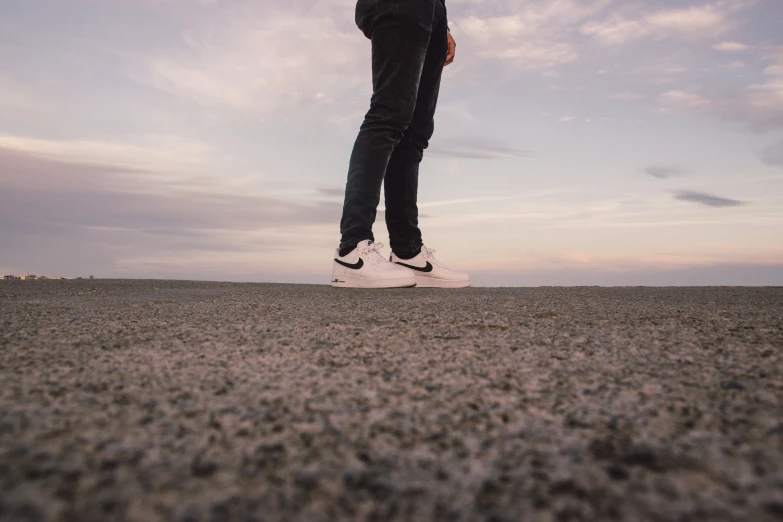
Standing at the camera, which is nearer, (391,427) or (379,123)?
(391,427)

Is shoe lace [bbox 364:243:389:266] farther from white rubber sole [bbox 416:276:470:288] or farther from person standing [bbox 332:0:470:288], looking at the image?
white rubber sole [bbox 416:276:470:288]

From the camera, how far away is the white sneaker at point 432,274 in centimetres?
335

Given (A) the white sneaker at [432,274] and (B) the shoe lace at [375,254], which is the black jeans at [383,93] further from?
(A) the white sneaker at [432,274]

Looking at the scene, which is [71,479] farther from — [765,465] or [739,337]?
[739,337]

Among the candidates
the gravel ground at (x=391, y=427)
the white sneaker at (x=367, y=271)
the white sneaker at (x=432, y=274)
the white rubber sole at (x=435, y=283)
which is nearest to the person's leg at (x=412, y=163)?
the white sneaker at (x=432, y=274)

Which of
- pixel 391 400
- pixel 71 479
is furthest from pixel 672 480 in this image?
pixel 71 479

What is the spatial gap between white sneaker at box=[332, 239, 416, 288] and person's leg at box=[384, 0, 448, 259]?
498 millimetres

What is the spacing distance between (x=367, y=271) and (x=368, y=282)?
0.06 meters

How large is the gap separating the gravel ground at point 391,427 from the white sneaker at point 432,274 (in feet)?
6.96

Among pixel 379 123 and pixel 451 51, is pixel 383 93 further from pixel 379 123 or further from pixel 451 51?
pixel 451 51

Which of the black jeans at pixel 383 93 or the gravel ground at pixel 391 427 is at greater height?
the black jeans at pixel 383 93

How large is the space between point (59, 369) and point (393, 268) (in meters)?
2.02

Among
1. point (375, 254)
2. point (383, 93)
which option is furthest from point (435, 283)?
point (383, 93)

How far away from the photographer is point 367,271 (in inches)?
109
